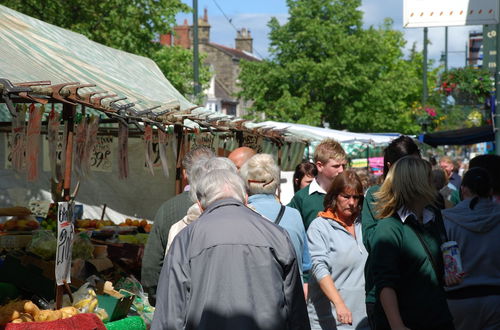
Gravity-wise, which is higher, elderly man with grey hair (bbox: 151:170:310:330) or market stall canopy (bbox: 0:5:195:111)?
market stall canopy (bbox: 0:5:195:111)

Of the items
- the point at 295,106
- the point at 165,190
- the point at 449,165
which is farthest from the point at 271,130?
the point at 295,106

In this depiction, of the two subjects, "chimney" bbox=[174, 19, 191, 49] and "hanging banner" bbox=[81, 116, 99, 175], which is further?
"chimney" bbox=[174, 19, 191, 49]

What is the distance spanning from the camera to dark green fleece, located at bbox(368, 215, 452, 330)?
13.0 ft

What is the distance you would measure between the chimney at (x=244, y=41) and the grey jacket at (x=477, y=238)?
83.1 meters

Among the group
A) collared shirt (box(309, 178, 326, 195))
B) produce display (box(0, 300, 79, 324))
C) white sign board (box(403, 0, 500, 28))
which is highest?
white sign board (box(403, 0, 500, 28))

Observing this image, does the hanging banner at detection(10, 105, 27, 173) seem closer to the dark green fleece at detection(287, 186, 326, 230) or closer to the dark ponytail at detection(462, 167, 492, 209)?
the dark green fleece at detection(287, 186, 326, 230)

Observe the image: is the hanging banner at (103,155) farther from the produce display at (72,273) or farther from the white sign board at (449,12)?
the white sign board at (449,12)

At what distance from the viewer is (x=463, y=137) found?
55.7 ft

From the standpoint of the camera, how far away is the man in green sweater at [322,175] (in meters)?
6.67

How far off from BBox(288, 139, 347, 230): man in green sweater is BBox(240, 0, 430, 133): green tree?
32.1m

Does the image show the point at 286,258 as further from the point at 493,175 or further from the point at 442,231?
the point at 493,175

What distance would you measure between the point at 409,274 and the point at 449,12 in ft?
21.6

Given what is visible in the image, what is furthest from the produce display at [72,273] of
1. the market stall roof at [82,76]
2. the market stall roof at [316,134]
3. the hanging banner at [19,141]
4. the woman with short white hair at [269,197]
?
the market stall roof at [316,134]

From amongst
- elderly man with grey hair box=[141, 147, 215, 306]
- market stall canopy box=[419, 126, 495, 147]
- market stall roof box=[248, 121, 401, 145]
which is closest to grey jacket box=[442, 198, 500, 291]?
elderly man with grey hair box=[141, 147, 215, 306]
